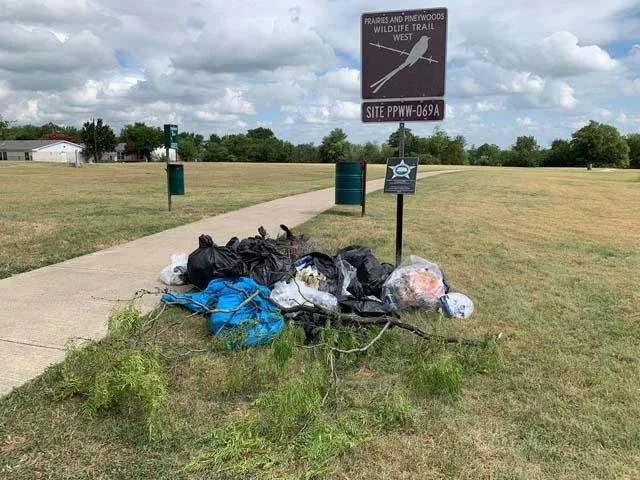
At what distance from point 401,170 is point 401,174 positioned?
0.05 m

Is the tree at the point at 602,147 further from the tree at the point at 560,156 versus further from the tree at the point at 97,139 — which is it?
the tree at the point at 97,139

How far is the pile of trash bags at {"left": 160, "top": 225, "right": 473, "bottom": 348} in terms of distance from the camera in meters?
4.37

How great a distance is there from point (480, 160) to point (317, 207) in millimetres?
100269

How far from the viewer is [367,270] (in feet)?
18.1

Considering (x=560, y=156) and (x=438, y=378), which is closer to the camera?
(x=438, y=378)

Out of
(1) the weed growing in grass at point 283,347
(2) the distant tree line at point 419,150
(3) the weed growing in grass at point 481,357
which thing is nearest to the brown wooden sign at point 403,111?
(3) the weed growing in grass at point 481,357

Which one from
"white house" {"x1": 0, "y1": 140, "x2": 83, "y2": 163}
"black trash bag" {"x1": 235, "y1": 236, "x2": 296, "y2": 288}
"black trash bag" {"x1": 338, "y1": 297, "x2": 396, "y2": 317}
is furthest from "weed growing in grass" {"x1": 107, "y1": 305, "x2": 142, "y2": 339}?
"white house" {"x1": 0, "y1": 140, "x2": 83, "y2": 163}

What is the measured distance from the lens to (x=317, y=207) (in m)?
13.9

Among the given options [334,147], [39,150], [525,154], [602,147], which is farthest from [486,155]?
[39,150]

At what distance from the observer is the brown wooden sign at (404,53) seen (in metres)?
6.03

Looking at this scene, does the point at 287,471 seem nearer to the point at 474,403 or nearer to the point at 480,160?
the point at 474,403

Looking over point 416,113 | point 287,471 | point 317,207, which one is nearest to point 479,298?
point 416,113

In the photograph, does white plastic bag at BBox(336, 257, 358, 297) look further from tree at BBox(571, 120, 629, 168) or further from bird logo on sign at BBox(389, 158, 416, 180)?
tree at BBox(571, 120, 629, 168)

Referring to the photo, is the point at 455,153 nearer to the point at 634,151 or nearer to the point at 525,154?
the point at 525,154
